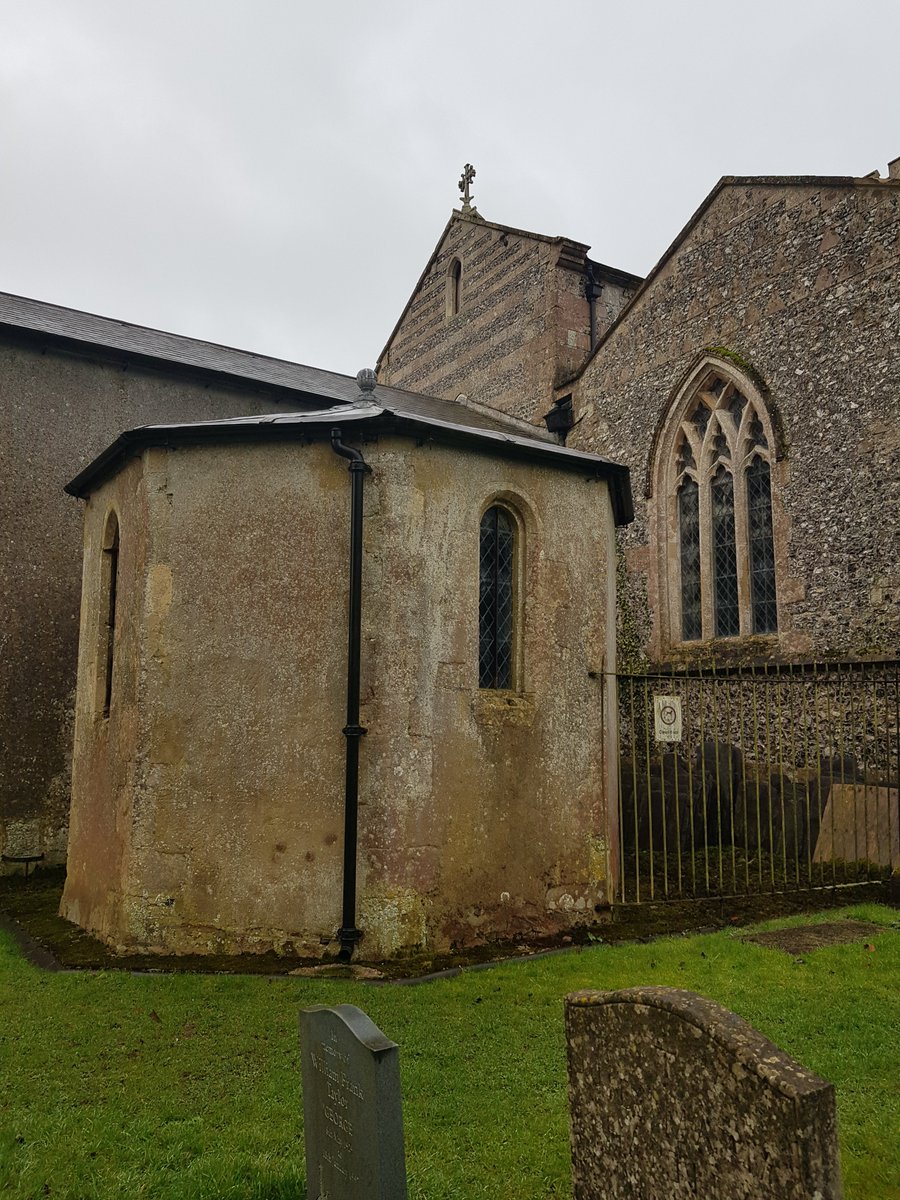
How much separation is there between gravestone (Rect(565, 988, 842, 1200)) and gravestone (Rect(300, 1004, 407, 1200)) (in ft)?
2.31

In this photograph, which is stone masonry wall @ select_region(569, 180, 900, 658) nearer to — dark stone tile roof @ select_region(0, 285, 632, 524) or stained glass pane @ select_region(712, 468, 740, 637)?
stained glass pane @ select_region(712, 468, 740, 637)

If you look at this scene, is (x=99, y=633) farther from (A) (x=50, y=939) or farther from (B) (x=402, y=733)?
(B) (x=402, y=733)

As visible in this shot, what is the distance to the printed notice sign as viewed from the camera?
9.04 meters

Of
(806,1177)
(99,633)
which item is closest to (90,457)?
(99,633)

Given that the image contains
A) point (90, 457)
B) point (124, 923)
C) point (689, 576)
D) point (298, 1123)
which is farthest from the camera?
point (689, 576)

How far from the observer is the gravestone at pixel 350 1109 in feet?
10.7

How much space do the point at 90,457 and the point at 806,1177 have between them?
12057 millimetres

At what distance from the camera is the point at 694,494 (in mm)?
15289

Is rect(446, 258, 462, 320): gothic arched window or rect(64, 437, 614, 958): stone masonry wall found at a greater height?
rect(446, 258, 462, 320): gothic arched window

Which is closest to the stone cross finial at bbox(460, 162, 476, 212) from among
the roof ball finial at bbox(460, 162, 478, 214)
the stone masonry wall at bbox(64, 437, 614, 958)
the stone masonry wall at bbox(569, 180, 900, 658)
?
the roof ball finial at bbox(460, 162, 478, 214)

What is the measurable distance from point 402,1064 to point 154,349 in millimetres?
→ 11144

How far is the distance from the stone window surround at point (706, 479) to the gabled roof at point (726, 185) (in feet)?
7.01

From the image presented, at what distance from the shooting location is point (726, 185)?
569 inches

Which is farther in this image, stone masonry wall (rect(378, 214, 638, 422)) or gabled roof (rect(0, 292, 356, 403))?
stone masonry wall (rect(378, 214, 638, 422))
